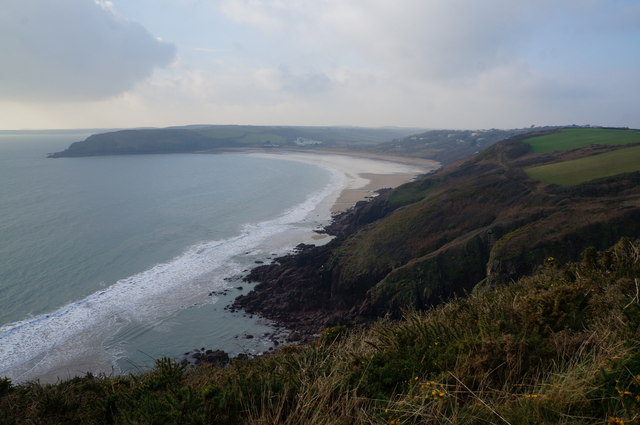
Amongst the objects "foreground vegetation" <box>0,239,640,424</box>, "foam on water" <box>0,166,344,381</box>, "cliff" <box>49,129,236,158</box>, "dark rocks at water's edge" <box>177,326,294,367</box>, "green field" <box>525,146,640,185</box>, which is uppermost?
"cliff" <box>49,129,236,158</box>

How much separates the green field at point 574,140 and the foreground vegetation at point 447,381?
5236 centimetres

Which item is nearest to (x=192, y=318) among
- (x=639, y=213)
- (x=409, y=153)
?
(x=639, y=213)

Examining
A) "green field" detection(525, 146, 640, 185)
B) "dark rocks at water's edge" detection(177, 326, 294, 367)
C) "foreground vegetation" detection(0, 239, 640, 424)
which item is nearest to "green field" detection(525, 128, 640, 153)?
"green field" detection(525, 146, 640, 185)

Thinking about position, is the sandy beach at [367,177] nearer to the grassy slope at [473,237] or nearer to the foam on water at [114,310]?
the foam on water at [114,310]

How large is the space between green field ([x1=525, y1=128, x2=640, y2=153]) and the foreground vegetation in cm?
5236

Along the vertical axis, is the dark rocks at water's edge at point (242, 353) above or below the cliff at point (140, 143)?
below

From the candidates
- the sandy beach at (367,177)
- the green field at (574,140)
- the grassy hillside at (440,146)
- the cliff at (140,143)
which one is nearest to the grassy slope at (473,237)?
the sandy beach at (367,177)

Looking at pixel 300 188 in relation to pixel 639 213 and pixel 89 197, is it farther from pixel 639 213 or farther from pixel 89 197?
pixel 639 213

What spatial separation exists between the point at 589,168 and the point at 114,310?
38.2 meters

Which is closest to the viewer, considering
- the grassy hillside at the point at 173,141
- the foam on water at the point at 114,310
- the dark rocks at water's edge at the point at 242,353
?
the dark rocks at water's edge at the point at 242,353

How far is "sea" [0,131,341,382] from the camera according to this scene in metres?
20.5

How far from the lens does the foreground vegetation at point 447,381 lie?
3.68m

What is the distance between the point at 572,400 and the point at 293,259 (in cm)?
2795

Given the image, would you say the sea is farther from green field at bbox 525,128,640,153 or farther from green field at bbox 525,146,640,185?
green field at bbox 525,128,640,153
